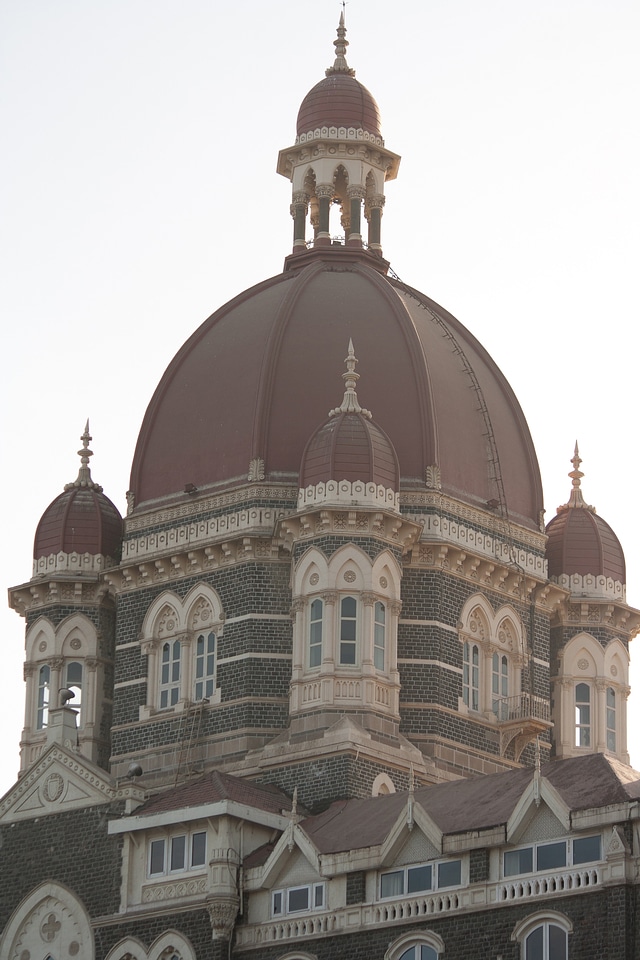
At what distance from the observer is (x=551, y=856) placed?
1939 inches

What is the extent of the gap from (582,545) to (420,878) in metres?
19.1

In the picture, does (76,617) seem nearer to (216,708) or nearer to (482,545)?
(216,708)

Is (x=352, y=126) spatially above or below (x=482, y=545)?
above

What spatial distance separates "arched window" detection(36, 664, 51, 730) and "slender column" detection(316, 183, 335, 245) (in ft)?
48.7

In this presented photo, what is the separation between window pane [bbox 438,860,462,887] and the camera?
50750mm

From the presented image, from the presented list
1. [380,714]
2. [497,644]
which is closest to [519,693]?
[497,644]

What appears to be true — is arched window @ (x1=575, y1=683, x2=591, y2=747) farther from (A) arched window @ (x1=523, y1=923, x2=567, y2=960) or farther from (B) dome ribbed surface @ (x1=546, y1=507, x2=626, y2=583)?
(A) arched window @ (x1=523, y1=923, x2=567, y2=960)

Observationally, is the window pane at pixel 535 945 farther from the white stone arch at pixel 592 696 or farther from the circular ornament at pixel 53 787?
the white stone arch at pixel 592 696

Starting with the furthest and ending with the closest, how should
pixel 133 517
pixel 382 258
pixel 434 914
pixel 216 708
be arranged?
pixel 382 258, pixel 133 517, pixel 216 708, pixel 434 914

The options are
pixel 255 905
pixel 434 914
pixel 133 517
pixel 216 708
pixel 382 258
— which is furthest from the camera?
pixel 382 258

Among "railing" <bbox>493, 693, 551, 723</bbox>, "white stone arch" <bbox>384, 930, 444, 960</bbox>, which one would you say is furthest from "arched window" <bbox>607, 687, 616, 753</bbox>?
"white stone arch" <bbox>384, 930, 444, 960</bbox>

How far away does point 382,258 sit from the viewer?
71.3m

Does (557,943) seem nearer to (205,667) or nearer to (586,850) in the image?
(586,850)

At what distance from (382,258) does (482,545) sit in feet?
34.6
